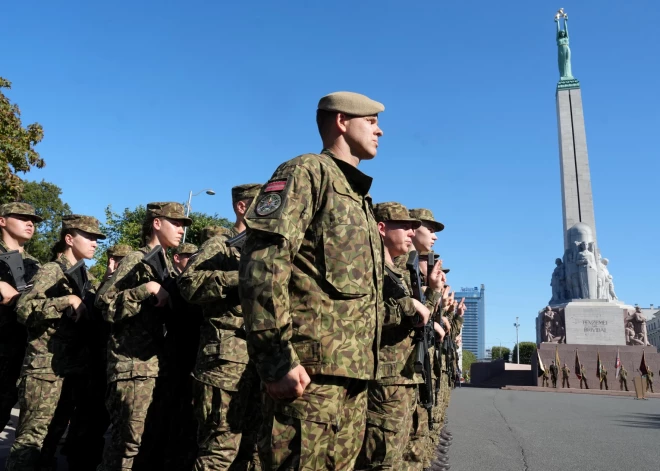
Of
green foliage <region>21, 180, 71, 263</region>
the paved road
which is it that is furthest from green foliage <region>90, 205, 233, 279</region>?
the paved road

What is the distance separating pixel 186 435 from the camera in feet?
15.8

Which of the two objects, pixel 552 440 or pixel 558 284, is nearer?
pixel 552 440

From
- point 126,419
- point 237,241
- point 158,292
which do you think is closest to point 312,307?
point 237,241

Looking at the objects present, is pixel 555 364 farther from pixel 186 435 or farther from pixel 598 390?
pixel 186 435

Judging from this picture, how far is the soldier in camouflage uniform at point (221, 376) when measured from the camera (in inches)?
144

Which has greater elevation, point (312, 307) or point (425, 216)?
point (425, 216)

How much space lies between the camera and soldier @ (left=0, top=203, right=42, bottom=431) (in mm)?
4887

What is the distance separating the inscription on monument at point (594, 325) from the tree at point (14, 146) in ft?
88.8

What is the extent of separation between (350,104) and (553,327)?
32.1 metres

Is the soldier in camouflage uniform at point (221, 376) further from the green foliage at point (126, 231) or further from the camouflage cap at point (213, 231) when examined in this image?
the green foliage at point (126, 231)

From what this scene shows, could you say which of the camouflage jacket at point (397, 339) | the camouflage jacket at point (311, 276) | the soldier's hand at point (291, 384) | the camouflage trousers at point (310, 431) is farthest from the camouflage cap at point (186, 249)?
the soldier's hand at point (291, 384)

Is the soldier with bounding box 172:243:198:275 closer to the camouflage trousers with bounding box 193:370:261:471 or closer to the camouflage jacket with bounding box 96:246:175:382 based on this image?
the camouflage jacket with bounding box 96:246:175:382

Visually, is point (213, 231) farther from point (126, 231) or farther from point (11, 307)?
point (126, 231)

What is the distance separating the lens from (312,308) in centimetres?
223
